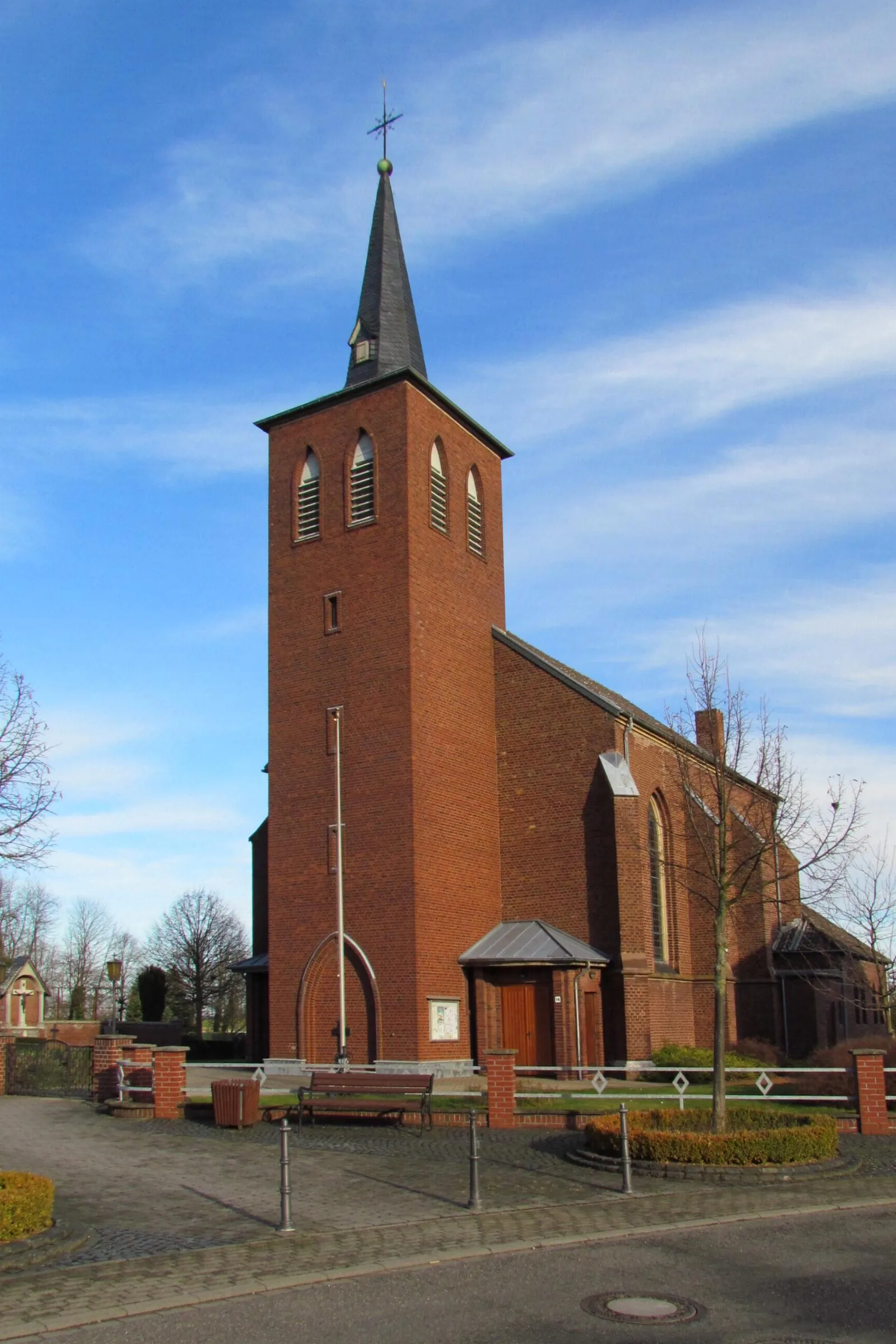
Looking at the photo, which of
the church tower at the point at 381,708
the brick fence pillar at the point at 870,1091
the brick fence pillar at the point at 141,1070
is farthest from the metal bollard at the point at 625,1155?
the church tower at the point at 381,708

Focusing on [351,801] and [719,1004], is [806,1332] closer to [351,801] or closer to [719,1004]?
[719,1004]

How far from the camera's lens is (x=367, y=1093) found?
65.9 ft

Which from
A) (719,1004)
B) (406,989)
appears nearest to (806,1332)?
(719,1004)

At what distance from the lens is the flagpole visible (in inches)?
1003

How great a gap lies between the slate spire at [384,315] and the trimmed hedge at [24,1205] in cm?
2264

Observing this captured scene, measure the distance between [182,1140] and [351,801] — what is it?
10812 mm

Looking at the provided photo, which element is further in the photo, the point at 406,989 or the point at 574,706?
the point at 574,706

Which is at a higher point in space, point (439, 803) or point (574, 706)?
point (574, 706)

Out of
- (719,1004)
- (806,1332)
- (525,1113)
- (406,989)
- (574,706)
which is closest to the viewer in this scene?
(806,1332)

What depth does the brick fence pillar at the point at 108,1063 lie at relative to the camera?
2084 cm

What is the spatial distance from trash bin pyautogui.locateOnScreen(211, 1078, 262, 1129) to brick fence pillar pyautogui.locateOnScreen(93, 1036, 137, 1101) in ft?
11.3

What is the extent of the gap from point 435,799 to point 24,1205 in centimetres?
1729

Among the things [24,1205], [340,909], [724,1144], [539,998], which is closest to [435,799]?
[340,909]

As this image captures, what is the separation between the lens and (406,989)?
25.0 meters
